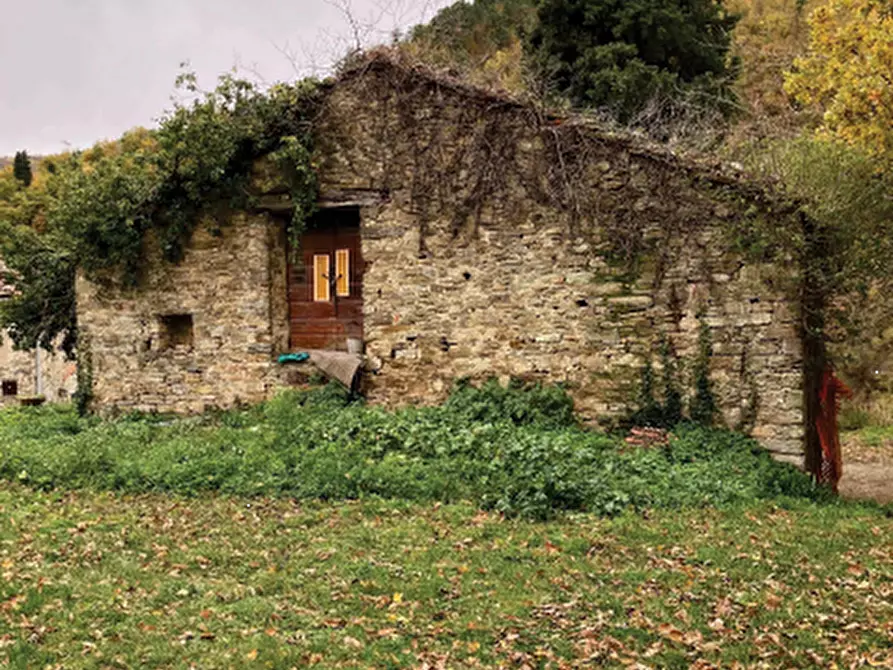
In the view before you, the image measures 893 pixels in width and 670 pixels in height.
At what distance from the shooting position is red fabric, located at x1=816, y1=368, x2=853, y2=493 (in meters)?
9.77

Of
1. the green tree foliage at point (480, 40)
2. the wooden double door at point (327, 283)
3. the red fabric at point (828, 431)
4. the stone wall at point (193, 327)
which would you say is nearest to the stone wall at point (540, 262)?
the wooden double door at point (327, 283)

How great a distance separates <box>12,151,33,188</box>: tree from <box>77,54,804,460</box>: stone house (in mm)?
34532

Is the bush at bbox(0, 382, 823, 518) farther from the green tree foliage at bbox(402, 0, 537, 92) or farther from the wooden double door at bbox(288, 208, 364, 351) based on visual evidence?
the green tree foliage at bbox(402, 0, 537, 92)

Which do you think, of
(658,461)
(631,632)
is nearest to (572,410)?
(658,461)

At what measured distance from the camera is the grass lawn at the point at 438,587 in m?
4.65

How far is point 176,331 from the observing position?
12.5 meters

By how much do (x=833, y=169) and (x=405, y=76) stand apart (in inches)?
226

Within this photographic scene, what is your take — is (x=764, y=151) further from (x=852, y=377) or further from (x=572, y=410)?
(x=852, y=377)

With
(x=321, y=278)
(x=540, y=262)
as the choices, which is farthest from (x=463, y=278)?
(x=321, y=278)

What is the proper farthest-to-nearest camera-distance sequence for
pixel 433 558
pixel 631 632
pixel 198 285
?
pixel 198 285
pixel 433 558
pixel 631 632

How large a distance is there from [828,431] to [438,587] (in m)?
6.61

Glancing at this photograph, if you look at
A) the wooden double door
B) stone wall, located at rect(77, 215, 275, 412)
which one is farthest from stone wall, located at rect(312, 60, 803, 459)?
stone wall, located at rect(77, 215, 275, 412)

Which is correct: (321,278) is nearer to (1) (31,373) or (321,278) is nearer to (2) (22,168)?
(1) (31,373)

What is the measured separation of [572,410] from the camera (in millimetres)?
10016
